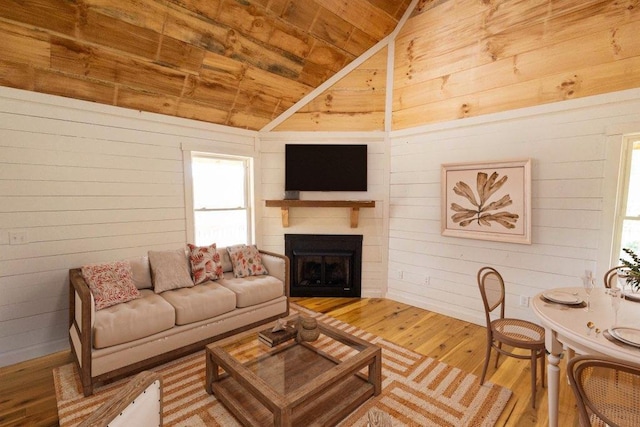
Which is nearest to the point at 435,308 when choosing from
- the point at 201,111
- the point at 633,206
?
the point at 633,206

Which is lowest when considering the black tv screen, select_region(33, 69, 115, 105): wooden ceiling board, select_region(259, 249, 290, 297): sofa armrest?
select_region(259, 249, 290, 297): sofa armrest

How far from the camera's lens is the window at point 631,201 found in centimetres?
263

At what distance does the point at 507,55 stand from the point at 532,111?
0.69m

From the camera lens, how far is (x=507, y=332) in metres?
2.33

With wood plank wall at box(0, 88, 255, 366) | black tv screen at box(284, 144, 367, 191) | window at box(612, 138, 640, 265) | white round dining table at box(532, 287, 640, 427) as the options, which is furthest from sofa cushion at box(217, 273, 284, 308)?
window at box(612, 138, 640, 265)

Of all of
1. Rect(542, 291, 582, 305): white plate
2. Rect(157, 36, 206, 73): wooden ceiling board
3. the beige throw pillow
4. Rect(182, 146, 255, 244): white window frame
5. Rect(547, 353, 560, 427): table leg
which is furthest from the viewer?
Rect(182, 146, 255, 244): white window frame

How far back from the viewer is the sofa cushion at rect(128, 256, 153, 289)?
3.08 m

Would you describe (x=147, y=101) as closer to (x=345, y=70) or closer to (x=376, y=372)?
(x=345, y=70)

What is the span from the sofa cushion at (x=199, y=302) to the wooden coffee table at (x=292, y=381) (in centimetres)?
63

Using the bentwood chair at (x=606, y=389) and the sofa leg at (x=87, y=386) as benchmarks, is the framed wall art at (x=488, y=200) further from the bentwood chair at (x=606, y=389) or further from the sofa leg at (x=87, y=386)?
the sofa leg at (x=87, y=386)

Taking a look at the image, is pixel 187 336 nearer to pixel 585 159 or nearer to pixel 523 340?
pixel 523 340

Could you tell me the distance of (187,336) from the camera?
2771mm

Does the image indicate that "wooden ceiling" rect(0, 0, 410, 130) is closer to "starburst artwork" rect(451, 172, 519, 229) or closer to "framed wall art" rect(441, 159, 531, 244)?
"framed wall art" rect(441, 159, 531, 244)

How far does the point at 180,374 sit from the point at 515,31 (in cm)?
463
